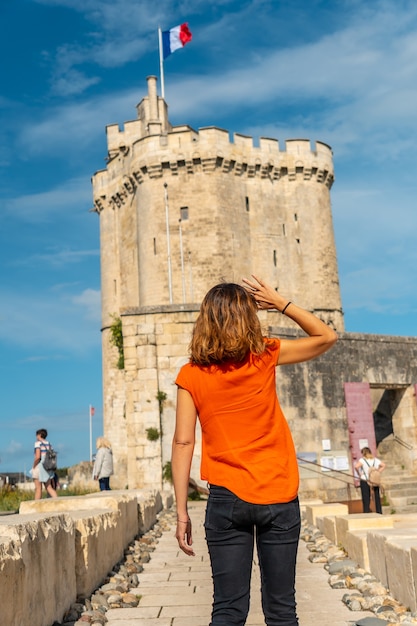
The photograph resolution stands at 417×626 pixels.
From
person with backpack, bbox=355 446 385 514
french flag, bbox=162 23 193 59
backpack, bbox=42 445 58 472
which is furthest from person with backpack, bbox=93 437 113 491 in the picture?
french flag, bbox=162 23 193 59

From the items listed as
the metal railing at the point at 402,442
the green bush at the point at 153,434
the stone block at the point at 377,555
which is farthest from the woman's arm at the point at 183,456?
the metal railing at the point at 402,442

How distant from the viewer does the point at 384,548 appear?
196 inches

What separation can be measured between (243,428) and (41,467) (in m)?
10.3

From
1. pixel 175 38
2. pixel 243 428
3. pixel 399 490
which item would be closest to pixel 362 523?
pixel 243 428

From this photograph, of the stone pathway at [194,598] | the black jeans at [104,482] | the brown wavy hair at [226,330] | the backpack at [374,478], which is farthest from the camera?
the black jeans at [104,482]

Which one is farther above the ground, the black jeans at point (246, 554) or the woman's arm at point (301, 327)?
the woman's arm at point (301, 327)

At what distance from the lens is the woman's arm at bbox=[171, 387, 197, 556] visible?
9.28ft

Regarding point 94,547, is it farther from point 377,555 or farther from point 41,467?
point 41,467

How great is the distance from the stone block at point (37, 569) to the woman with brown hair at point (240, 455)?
35.9 inches

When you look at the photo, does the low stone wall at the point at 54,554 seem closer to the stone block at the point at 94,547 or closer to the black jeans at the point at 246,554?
the stone block at the point at 94,547

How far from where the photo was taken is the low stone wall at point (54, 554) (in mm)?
3297

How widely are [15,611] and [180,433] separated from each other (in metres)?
1.23

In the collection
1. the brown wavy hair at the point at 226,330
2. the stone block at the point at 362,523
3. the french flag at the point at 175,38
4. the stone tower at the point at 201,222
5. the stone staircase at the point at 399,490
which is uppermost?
the french flag at the point at 175,38

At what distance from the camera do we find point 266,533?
2.64m
